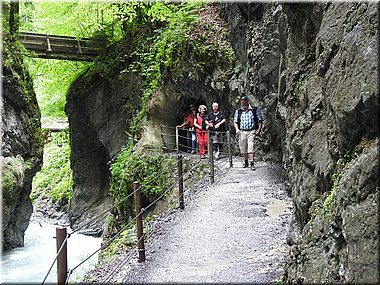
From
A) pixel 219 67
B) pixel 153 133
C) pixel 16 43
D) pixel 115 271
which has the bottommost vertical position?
pixel 115 271

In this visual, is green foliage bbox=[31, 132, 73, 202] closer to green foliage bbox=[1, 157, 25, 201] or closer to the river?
the river

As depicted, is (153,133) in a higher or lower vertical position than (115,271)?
higher

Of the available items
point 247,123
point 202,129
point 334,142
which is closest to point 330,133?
point 334,142

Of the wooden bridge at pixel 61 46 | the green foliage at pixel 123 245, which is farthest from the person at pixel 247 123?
the wooden bridge at pixel 61 46

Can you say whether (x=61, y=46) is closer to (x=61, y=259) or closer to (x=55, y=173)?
(x=55, y=173)

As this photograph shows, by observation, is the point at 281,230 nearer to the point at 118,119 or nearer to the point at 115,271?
the point at 115,271

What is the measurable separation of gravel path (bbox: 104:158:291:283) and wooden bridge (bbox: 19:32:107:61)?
454 inches

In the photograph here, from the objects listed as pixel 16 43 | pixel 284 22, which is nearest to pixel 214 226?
pixel 284 22

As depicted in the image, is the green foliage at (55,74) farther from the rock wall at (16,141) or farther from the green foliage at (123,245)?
the green foliage at (123,245)

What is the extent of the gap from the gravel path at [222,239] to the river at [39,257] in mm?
2933

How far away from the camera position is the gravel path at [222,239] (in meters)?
5.45

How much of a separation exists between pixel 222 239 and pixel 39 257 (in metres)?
11.1

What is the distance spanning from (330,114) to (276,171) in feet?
24.6

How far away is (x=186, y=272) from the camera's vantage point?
5.53 metres
